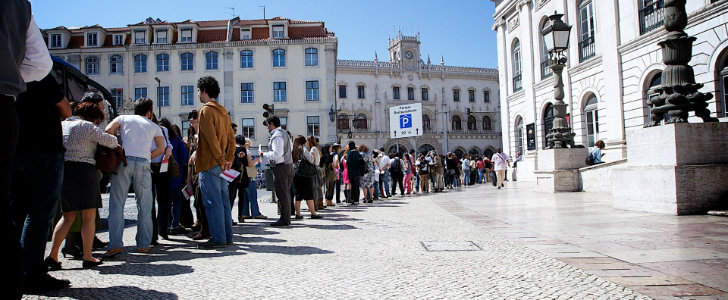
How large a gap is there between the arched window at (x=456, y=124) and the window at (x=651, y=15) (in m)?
46.9

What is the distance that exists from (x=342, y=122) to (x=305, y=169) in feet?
167

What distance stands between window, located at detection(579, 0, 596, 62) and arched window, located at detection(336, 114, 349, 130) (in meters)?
40.3

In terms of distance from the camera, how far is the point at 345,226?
7.46 metres

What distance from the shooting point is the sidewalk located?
131 inches

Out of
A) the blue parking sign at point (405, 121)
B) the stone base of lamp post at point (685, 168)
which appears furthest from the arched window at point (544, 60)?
the stone base of lamp post at point (685, 168)

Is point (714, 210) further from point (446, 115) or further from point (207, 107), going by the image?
point (446, 115)

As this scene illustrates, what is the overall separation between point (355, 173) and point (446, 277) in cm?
941

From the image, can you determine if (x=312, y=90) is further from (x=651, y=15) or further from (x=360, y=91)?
(x=651, y=15)

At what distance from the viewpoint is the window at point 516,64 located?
26.2 metres

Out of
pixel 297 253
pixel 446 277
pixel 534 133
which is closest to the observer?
pixel 446 277

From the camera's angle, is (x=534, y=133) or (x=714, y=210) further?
(x=534, y=133)

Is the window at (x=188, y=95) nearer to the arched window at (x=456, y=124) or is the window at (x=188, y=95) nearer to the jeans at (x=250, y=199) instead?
the jeans at (x=250, y=199)

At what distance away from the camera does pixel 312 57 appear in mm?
38125

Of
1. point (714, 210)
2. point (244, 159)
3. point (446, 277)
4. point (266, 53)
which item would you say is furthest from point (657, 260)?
point (266, 53)
